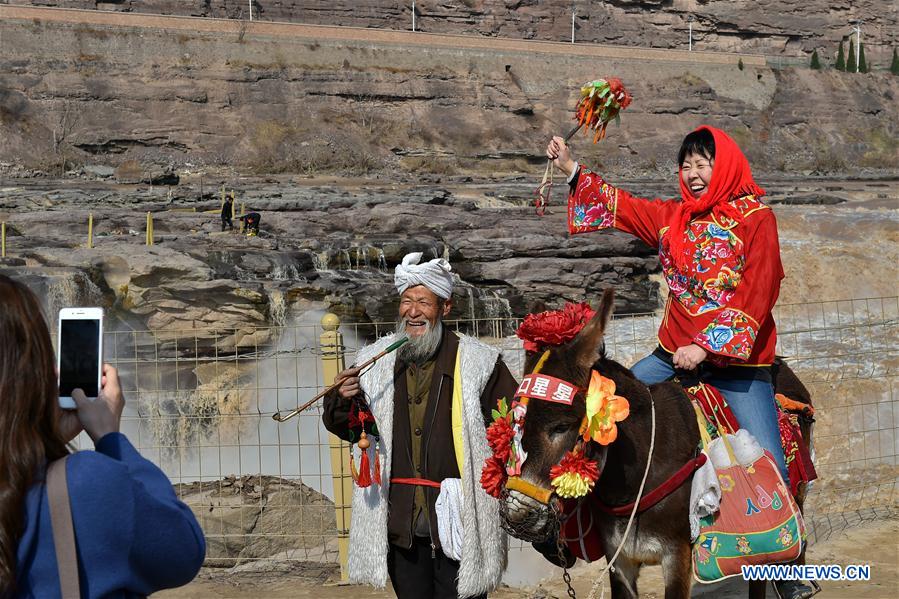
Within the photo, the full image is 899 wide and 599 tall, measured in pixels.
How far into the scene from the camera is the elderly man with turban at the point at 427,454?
449cm

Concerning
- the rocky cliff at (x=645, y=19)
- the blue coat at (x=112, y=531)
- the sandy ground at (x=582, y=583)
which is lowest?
the sandy ground at (x=582, y=583)

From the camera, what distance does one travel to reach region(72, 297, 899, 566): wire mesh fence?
8.43 m

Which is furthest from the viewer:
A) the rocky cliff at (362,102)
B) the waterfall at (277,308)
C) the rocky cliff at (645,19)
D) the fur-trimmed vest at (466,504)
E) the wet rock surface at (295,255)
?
the rocky cliff at (645,19)

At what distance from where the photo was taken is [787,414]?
17.6 feet

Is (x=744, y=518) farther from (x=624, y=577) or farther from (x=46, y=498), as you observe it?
(x=46, y=498)

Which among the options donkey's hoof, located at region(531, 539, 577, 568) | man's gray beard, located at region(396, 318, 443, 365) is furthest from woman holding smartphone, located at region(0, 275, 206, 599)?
man's gray beard, located at region(396, 318, 443, 365)

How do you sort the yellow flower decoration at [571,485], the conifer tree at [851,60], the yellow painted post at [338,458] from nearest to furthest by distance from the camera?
the yellow flower decoration at [571,485]
the yellow painted post at [338,458]
the conifer tree at [851,60]

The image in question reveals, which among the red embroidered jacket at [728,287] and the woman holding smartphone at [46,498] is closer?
the woman holding smartphone at [46,498]

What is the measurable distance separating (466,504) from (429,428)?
350 millimetres

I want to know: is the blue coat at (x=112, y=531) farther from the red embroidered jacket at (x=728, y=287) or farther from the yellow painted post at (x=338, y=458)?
the yellow painted post at (x=338, y=458)

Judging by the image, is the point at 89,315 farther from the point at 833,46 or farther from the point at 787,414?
the point at 833,46

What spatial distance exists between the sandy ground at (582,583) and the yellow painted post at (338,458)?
28 centimetres

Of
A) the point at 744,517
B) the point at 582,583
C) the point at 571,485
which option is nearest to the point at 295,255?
the point at 582,583

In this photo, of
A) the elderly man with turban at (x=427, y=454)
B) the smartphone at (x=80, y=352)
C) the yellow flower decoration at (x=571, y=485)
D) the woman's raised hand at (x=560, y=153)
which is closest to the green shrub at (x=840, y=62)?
the woman's raised hand at (x=560, y=153)
